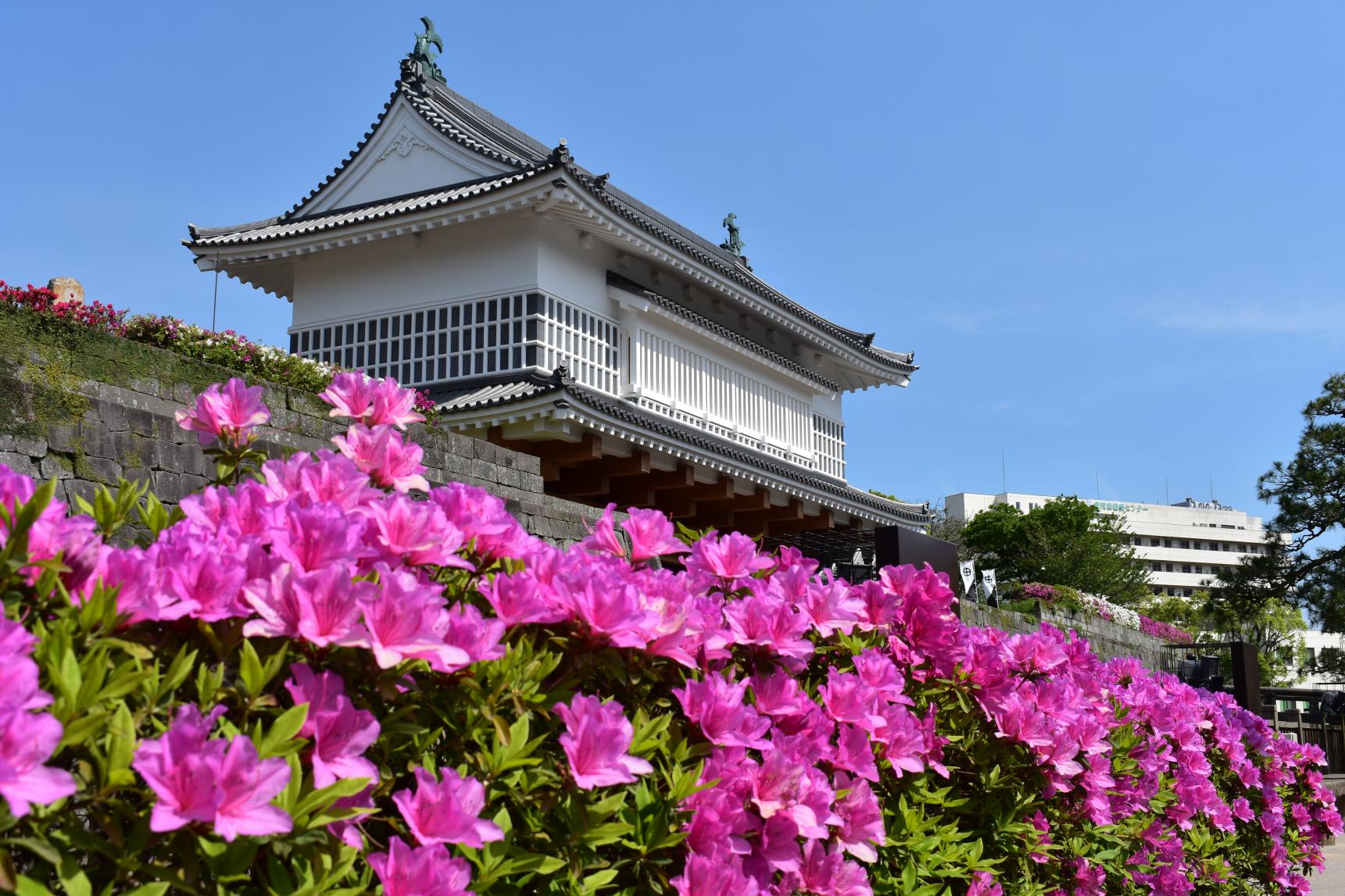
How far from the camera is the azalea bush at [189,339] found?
7375 mm

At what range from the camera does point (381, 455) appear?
7.65 feet

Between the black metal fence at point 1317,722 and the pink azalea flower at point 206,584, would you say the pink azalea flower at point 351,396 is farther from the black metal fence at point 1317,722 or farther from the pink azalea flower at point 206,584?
the black metal fence at point 1317,722

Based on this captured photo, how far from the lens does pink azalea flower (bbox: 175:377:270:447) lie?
234cm

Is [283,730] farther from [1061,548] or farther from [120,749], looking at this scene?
[1061,548]

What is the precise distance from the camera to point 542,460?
1305 cm

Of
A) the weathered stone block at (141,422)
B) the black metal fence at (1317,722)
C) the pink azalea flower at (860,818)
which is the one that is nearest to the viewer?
→ the pink azalea flower at (860,818)


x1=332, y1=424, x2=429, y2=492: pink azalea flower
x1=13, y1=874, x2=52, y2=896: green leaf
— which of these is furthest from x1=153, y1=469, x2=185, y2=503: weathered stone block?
x1=13, y1=874, x2=52, y2=896: green leaf

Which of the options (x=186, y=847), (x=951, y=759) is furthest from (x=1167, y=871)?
(x=186, y=847)

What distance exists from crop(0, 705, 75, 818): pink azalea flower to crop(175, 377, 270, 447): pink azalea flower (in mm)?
1176

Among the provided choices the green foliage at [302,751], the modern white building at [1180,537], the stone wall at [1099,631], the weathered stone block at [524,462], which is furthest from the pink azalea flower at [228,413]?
the modern white building at [1180,537]

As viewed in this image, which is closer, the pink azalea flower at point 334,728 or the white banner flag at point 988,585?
the pink azalea flower at point 334,728

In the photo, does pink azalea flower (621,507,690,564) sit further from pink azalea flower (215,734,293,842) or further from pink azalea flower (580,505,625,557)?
pink azalea flower (215,734,293,842)

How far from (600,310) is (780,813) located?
512 inches

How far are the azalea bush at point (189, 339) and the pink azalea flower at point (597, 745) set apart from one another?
5509 millimetres
